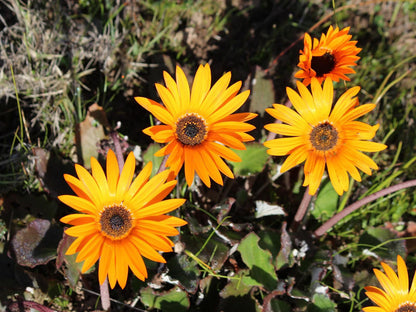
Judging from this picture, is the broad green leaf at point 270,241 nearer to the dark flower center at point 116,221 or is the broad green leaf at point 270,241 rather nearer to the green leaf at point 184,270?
the green leaf at point 184,270

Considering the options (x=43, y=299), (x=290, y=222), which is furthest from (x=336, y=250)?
(x=43, y=299)

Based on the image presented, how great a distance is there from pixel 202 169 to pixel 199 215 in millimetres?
983

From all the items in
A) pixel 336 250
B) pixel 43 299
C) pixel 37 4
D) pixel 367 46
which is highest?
pixel 367 46

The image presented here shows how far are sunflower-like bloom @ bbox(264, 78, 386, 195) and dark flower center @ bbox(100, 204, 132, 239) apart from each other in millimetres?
880

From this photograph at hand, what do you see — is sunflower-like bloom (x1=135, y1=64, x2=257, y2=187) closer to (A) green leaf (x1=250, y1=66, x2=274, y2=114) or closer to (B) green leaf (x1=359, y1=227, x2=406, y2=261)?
(A) green leaf (x1=250, y1=66, x2=274, y2=114)

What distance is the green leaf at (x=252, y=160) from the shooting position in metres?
3.34

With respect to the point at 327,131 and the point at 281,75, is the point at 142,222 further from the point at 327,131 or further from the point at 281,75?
the point at 281,75

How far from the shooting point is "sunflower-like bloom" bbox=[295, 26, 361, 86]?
254 cm

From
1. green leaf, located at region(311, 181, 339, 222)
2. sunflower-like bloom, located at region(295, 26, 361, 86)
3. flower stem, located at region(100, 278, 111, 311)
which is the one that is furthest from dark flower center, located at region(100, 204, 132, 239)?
green leaf, located at region(311, 181, 339, 222)

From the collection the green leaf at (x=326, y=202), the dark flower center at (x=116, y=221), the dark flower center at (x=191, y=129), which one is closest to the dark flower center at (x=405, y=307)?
the green leaf at (x=326, y=202)

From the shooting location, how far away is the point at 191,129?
8.79 feet

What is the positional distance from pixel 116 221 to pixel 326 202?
171 cm

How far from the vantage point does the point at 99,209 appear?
8.50 ft

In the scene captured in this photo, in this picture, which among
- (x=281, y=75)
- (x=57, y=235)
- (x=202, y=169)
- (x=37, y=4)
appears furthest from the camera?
(x=281, y=75)
